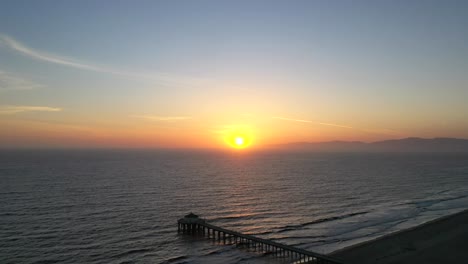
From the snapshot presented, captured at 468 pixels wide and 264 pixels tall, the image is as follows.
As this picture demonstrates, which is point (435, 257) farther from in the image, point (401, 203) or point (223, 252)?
point (401, 203)

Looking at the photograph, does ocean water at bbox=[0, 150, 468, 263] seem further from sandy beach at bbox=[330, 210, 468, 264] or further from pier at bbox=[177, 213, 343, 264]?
sandy beach at bbox=[330, 210, 468, 264]

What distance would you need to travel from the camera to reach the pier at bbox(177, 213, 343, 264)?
30625mm

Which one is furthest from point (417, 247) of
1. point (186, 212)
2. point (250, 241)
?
point (186, 212)

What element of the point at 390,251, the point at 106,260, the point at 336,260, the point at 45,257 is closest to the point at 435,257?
the point at 390,251

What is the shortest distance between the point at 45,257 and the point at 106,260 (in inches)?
226

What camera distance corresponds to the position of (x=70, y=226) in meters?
43.2

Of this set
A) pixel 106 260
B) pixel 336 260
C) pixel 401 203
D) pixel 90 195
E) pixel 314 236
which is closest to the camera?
pixel 336 260

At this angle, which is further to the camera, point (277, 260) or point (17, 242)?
point (17, 242)

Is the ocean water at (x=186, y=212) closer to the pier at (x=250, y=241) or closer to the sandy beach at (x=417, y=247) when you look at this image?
the pier at (x=250, y=241)

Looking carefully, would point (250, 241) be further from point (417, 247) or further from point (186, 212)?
point (186, 212)

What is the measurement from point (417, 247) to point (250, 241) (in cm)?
1717

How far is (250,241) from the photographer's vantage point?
37750 millimetres

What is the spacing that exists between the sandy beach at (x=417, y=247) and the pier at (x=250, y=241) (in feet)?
8.89

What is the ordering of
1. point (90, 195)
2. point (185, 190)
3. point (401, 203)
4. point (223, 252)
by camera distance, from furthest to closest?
point (185, 190), point (90, 195), point (401, 203), point (223, 252)
